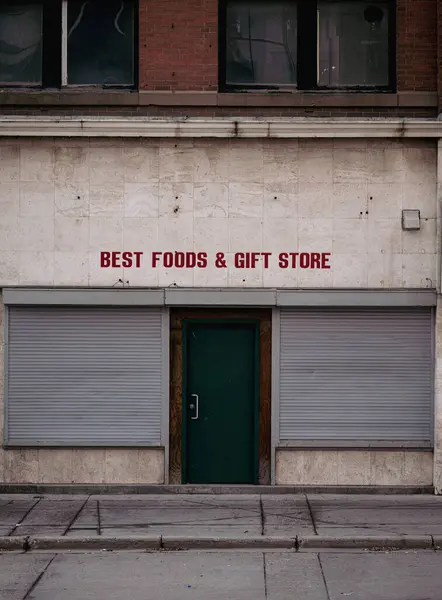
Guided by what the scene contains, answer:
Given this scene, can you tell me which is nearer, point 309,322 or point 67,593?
point 67,593

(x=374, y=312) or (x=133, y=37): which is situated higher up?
(x=133, y=37)

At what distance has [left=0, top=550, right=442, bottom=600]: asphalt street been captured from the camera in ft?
34.2

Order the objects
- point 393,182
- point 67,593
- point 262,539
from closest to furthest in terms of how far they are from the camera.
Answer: point 67,593, point 262,539, point 393,182

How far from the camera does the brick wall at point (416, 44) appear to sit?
15.3 meters

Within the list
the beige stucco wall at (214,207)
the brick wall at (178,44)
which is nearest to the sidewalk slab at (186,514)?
the beige stucco wall at (214,207)

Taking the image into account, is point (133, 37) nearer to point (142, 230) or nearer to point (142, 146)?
point (142, 146)

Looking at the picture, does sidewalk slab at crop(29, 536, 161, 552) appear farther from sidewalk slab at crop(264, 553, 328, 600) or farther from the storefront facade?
the storefront facade

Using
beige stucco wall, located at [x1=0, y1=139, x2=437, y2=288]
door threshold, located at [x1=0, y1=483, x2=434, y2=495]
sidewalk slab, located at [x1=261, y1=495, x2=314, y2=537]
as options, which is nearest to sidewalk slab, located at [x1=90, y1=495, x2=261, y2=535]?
sidewalk slab, located at [x1=261, y1=495, x2=314, y2=537]

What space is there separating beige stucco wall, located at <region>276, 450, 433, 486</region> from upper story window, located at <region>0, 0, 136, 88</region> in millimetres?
6383

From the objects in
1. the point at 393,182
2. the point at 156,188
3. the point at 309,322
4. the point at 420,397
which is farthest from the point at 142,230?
the point at 420,397

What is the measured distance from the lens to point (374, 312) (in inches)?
605

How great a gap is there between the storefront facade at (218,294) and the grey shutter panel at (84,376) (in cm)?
2

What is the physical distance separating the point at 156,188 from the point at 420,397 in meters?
5.14

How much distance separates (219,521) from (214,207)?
4752 mm
